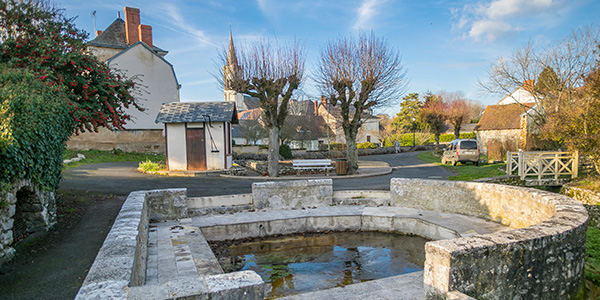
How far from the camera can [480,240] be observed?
3.68 m

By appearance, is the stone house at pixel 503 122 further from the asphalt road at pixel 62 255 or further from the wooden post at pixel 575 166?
the asphalt road at pixel 62 255

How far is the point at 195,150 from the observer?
1625cm

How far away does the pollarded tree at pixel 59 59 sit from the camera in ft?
23.6

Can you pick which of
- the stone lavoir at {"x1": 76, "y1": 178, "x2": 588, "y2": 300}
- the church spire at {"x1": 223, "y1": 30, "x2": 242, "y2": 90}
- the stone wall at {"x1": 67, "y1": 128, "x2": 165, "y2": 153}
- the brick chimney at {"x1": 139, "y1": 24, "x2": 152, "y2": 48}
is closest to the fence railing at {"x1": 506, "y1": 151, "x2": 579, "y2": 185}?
the stone lavoir at {"x1": 76, "y1": 178, "x2": 588, "y2": 300}

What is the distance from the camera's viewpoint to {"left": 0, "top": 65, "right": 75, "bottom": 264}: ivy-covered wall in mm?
4707

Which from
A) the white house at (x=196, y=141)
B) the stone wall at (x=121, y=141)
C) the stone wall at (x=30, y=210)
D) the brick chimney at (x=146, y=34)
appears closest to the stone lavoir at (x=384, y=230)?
the stone wall at (x=30, y=210)

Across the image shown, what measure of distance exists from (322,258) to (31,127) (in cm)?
545

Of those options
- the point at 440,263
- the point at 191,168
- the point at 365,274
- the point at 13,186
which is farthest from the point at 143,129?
the point at 440,263

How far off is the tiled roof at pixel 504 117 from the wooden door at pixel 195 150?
23.7 m

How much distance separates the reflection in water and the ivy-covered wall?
3.24 m

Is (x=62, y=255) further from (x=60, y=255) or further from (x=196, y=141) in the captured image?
(x=196, y=141)

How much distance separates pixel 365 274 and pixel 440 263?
218 cm

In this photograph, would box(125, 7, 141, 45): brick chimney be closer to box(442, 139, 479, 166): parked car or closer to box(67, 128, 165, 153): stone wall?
box(67, 128, 165, 153): stone wall

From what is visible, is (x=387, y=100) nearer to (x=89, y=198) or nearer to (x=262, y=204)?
(x=262, y=204)
